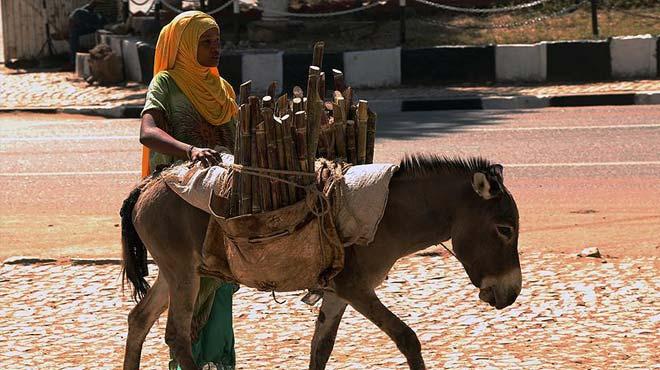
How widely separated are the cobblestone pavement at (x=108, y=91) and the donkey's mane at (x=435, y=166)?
11.4 meters

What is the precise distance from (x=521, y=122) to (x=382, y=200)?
393 inches

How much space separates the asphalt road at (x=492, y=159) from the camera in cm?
995

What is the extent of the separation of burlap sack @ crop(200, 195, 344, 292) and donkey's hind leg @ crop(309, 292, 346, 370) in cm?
34

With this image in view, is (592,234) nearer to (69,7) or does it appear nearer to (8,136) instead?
(8,136)

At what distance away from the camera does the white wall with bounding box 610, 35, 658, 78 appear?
56.7ft

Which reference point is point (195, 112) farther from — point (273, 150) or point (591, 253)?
point (591, 253)

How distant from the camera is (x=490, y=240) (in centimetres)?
574

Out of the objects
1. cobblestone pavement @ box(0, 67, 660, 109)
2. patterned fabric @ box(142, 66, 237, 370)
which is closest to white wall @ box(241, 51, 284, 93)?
cobblestone pavement @ box(0, 67, 660, 109)

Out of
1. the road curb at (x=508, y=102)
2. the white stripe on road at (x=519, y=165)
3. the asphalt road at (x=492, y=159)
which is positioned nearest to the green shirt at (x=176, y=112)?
the asphalt road at (x=492, y=159)

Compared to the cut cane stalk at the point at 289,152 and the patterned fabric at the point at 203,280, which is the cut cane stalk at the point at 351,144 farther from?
the patterned fabric at the point at 203,280

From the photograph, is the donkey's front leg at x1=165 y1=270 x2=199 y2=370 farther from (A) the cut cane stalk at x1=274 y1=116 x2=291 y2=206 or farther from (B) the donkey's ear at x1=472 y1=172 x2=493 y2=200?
(B) the donkey's ear at x1=472 y1=172 x2=493 y2=200

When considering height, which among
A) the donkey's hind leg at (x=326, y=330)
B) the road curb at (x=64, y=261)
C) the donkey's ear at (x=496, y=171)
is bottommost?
the road curb at (x=64, y=261)

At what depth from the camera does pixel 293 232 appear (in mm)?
5746

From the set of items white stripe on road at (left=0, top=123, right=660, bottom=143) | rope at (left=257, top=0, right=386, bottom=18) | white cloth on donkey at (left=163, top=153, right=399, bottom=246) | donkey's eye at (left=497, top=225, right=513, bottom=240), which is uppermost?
rope at (left=257, top=0, right=386, bottom=18)
